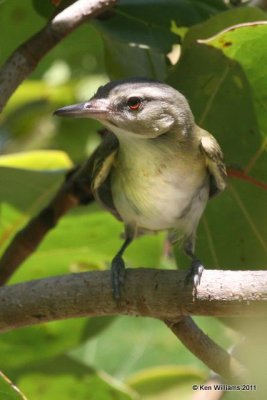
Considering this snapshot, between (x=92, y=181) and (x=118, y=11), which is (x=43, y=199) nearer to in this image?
(x=92, y=181)

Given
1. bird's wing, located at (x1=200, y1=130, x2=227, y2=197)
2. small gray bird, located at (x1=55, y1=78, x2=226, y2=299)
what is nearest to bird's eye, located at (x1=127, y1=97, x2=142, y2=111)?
small gray bird, located at (x1=55, y1=78, x2=226, y2=299)

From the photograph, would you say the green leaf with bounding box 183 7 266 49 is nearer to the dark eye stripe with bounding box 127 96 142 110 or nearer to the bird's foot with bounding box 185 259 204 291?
the dark eye stripe with bounding box 127 96 142 110

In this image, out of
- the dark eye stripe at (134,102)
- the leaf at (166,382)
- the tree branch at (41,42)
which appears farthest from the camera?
the leaf at (166,382)

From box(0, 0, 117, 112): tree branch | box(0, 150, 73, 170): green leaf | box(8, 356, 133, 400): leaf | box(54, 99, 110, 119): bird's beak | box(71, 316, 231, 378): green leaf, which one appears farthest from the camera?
box(71, 316, 231, 378): green leaf

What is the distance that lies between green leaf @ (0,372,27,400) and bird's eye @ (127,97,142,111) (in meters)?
1.00

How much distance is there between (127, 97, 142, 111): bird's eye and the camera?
3.16m

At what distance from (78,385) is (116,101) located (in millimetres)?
1088

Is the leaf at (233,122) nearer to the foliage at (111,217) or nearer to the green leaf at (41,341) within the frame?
the foliage at (111,217)

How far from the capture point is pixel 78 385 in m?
3.57

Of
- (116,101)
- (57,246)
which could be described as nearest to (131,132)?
(116,101)

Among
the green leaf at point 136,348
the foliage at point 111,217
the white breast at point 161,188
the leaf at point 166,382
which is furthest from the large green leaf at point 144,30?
the green leaf at point 136,348

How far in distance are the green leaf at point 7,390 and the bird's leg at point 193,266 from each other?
0.54 meters

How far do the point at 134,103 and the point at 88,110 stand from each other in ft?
0.71

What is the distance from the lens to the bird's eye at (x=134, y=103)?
316 cm
